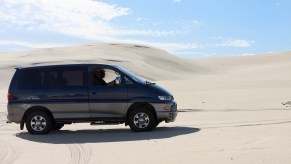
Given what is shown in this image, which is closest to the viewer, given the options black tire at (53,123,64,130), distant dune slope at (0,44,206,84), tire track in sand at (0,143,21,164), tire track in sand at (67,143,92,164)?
tire track in sand at (67,143,92,164)

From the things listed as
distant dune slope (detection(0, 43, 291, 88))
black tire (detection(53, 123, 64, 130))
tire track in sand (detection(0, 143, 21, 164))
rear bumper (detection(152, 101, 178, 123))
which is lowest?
tire track in sand (detection(0, 143, 21, 164))

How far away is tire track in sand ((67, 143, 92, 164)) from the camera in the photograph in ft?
29.0

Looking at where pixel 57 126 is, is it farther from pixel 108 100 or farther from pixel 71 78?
pixel 108 100

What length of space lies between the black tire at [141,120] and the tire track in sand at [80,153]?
2037 millimetres

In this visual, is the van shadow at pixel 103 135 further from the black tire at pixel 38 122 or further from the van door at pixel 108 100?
the van door at pixel 108 100

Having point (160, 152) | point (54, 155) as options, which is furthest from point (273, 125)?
point (54, 155)

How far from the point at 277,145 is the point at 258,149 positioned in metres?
0.54

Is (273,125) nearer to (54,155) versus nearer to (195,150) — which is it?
(195,150)

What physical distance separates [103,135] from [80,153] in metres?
2.93

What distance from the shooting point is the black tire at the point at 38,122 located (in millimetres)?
13070

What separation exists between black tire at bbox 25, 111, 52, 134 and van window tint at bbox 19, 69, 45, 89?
0.67 metres

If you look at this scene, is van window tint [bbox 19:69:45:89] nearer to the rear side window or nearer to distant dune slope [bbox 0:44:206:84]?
the rear side window


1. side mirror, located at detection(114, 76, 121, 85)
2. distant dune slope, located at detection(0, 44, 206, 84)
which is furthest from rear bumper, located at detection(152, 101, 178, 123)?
distant dune slope, located at detection(0, 44, 206, 84)

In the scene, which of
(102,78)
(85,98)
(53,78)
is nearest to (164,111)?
(102,78)
